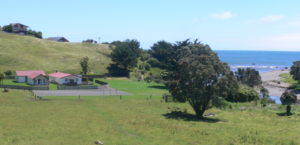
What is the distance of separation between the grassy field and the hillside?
54.9 meters

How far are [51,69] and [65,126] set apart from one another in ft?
237

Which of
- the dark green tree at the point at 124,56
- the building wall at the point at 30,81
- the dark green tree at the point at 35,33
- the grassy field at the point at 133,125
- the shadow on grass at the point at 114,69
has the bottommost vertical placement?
the grassy field at the point at 133,125

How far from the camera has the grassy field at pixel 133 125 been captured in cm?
2258

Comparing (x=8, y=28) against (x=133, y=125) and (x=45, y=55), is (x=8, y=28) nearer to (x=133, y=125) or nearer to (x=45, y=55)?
(x=45, y=55)

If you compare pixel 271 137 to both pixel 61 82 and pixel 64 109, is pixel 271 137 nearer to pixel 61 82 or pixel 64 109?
pixel 64 109

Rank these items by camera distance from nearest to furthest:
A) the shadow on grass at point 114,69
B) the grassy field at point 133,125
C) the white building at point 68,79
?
the grassy field at point 133,125, the white building at point 68,79, the shadow on grass at point 114,69

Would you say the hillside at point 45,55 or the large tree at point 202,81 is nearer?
the large tree at point 202,81

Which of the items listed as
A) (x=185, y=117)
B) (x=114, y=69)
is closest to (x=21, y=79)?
(x=114, y=69)

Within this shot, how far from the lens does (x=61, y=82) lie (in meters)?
71.1

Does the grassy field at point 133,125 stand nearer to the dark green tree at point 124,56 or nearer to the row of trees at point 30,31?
the dark green tree at point 124,56

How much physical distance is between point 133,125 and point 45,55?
9157cm

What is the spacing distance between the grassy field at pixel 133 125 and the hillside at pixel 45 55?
180 ft

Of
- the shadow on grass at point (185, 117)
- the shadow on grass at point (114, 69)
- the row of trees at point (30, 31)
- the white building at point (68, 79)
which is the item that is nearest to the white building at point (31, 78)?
the white building at point (68, 79)

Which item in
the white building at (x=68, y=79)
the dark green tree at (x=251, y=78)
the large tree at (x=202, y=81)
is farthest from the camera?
the dark green tree at (x=251, y=78)
